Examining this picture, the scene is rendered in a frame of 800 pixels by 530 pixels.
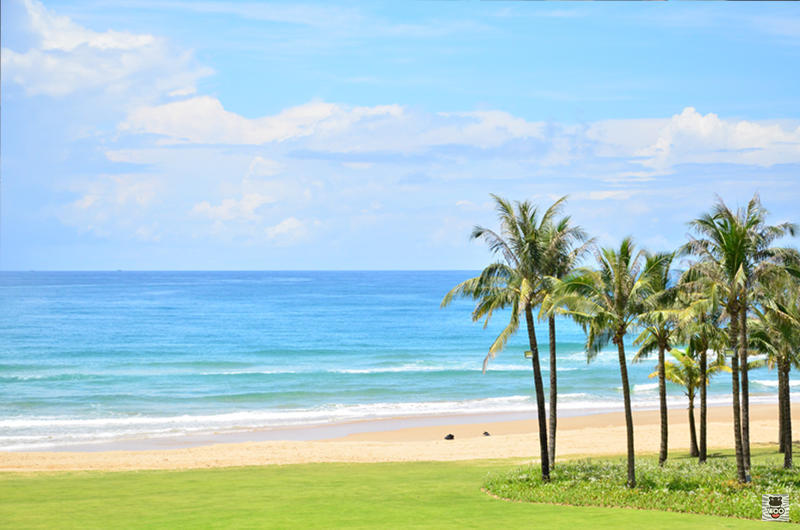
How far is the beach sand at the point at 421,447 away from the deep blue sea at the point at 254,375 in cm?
514

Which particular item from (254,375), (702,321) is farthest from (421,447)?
(254,375)

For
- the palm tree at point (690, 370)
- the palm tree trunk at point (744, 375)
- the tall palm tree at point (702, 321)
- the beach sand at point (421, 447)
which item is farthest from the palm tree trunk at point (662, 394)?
the beach sand at point (421, 447)

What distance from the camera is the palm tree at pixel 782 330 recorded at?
21141 millimetres

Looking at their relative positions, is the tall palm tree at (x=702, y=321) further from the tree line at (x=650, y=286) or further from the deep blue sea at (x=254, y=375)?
the deep blue sea at (x=254, y=375)

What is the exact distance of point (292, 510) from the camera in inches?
798

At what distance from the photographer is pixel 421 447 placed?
35656 millimetres

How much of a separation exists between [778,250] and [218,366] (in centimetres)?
5479

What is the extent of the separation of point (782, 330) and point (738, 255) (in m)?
3.78

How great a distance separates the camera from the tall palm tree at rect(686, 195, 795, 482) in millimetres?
20828

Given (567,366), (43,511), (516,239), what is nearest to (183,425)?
(43,511)

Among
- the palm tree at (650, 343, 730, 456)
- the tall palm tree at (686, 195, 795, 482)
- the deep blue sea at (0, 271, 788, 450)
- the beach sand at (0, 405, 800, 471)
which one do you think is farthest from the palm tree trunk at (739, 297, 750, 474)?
the deep blue sea at (0, 271, 788, 450)

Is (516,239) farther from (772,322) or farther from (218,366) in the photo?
(218,366)

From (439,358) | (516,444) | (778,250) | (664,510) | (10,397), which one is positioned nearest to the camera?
(664,510)

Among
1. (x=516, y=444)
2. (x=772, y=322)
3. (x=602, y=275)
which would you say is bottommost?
(x=516, y=444)
